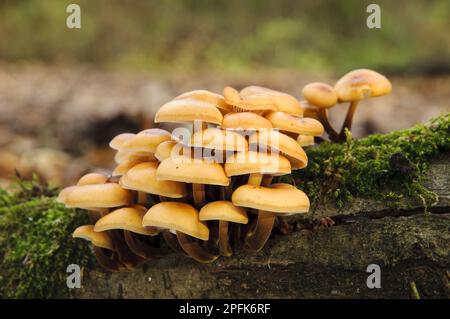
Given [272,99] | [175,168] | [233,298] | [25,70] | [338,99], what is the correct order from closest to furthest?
[175,168], [272,99], [233,298], [338,99], [25,70]

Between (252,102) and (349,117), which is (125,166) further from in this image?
(349,117)

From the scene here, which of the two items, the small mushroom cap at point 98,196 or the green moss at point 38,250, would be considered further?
the green moss at point 38,250

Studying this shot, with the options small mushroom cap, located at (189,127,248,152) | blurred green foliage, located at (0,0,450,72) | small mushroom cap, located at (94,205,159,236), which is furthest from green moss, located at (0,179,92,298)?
blurred green foliage, located at (0,0,450,72)

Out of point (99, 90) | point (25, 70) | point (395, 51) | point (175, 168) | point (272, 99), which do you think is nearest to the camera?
point (175, 168)

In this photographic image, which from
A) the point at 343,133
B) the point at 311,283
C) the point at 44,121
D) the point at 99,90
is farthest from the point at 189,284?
the point at 99,90

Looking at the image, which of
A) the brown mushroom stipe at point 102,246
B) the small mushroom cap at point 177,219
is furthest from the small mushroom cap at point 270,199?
the brown mushroom stipe at point 102,246

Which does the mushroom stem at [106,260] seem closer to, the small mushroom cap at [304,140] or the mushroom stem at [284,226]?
the mushroom stem at [284,226]

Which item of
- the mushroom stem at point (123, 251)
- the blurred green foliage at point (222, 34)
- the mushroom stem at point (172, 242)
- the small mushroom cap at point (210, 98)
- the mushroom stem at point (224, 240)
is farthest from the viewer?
the blurred green foliage at point (222, 34)

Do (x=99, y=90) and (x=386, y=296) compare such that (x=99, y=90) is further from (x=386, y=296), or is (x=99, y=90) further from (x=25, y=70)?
(x=386, y=296)
